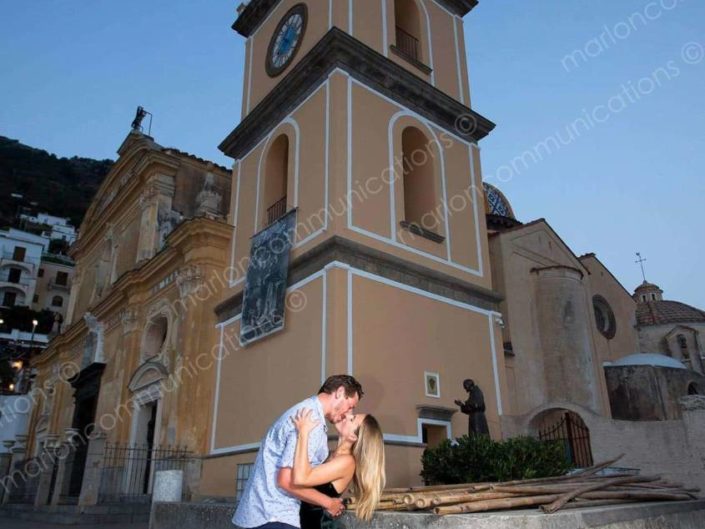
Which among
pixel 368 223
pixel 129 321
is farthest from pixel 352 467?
pixel 129 321

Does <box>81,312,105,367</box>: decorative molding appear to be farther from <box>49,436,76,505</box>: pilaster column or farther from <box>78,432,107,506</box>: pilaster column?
<box>78,432,107,506</box>: pilaster column

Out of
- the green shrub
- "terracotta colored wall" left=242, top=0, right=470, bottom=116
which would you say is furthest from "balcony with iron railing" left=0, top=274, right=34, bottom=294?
the green shrub

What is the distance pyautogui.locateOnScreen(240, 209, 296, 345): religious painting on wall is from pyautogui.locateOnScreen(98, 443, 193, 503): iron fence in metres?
3.22

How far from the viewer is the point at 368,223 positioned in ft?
40.6

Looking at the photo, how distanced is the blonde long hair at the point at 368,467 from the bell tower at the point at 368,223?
742 cm

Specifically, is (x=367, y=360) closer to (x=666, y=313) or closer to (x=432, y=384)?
(x=432, y=384)

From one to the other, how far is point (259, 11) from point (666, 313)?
22849mm

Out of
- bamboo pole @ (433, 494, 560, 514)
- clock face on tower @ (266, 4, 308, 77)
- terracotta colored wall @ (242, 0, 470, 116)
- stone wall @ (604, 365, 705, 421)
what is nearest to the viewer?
bamboo pole @ (433, 494, 560, 514)

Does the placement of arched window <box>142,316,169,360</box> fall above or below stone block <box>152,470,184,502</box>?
above

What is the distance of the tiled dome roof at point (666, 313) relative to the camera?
27.4 meters

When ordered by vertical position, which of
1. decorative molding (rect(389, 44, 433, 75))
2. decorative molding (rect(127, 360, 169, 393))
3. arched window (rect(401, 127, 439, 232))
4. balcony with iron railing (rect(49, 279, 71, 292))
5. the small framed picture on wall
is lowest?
the small framed picture on wall

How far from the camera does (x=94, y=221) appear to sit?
25.5 m

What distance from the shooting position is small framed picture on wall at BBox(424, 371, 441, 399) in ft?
39.5

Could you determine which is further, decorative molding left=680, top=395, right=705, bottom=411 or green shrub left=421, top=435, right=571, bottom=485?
decorative molding left=680, top=395, right=705, bottom=411
